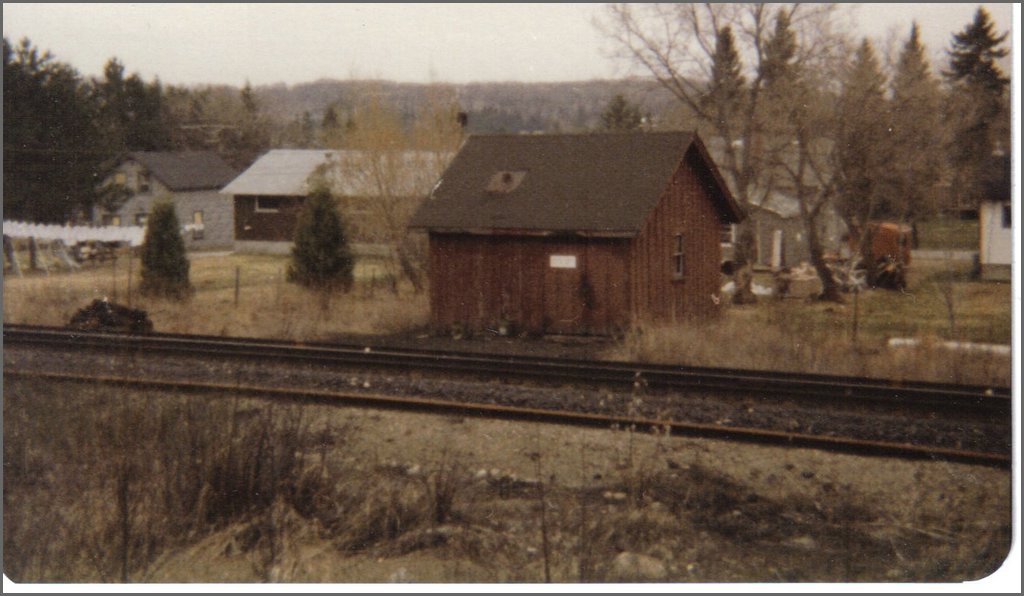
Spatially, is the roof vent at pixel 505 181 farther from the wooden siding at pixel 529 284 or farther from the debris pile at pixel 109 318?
the debris pile at pixel 109 318

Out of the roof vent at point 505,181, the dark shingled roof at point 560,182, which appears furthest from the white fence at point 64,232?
the roof vent at point 505,181

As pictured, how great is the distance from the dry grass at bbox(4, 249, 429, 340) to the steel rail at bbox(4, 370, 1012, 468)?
21.6 ft

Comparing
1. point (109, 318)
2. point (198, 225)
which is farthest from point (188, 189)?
point (109, 318)

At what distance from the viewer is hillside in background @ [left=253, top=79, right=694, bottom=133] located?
40.4 feet

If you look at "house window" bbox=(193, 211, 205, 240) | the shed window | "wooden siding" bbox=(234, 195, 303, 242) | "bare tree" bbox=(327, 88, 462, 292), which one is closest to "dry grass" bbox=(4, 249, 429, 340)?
"bare tree" bbox=(327, 88, 462, 292)

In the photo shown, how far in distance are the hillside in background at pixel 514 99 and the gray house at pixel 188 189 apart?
14542 millimetres

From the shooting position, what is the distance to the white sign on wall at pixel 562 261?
16047 mm

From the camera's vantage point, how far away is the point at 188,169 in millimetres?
39625

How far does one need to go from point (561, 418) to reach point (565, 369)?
2411 mm

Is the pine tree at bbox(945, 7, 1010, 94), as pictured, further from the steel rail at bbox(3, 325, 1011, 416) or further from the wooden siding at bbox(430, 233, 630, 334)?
the wooden siding at bbox(430, 233, 630, 334)

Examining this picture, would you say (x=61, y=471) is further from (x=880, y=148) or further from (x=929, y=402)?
(x=880, y=148)

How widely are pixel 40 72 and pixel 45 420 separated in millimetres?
5785

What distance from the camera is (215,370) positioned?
10984 millimetres

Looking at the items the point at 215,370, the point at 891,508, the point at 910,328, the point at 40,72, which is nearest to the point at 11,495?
the point at 215,370
